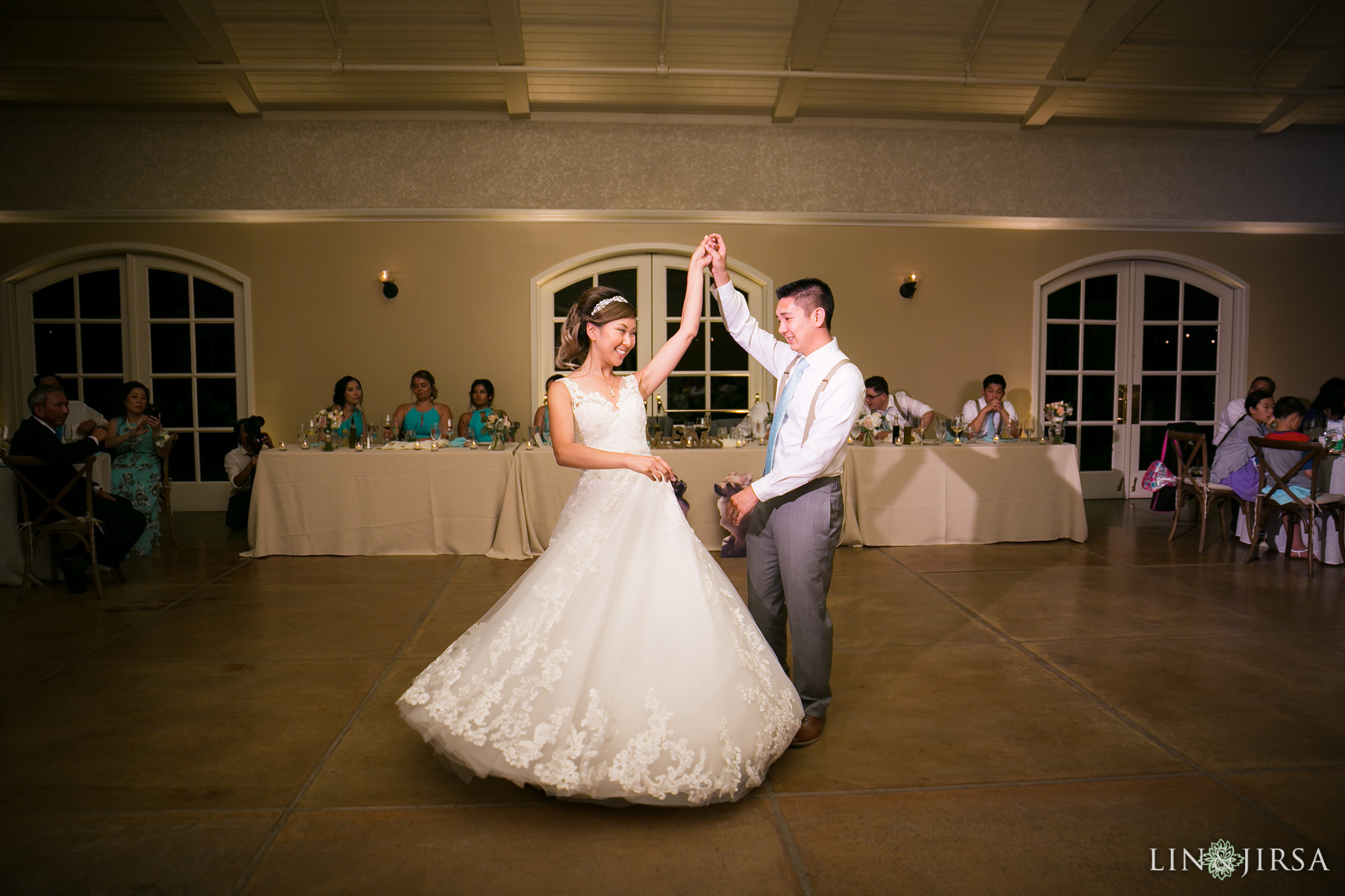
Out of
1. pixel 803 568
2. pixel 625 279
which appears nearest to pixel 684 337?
pixel 803 568

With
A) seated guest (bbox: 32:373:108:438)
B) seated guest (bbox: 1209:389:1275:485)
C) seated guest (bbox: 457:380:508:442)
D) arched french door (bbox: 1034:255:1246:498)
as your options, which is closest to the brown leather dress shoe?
seated guest (bbox: 457:380:508:442)

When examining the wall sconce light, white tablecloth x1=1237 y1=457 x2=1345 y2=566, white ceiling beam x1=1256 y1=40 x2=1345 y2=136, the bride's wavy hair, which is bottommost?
white tablecloth x1=1237 y1=457 x2=1345 y2=566

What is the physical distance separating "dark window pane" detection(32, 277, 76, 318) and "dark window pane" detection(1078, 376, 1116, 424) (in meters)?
9.92

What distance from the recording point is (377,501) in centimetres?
580

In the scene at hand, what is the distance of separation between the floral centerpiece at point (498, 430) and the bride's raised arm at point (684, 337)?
324cm

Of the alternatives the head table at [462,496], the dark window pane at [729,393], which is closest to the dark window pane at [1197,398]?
the head table at [462,496]

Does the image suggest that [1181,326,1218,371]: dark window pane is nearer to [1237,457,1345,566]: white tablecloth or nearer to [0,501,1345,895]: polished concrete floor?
[1237,457,1345,566]: white tablecloth

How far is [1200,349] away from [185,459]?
10.3 m

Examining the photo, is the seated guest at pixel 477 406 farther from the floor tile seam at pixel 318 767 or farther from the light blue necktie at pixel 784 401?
the light blue necktie at pixel 784 401

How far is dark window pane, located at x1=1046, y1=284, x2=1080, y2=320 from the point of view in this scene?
8.55 m

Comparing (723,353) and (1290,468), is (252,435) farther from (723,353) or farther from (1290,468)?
(1290,468)

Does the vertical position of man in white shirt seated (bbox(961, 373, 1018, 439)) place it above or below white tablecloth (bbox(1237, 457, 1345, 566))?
above

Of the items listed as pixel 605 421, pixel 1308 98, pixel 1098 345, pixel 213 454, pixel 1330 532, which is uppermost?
pixel 1308 98

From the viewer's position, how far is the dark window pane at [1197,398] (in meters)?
8.73
